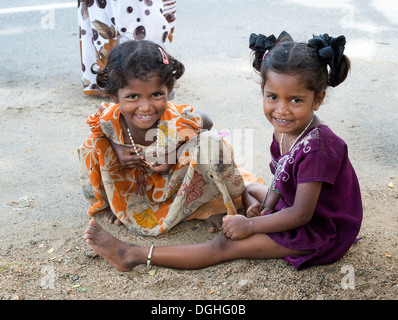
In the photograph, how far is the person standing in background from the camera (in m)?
3.70

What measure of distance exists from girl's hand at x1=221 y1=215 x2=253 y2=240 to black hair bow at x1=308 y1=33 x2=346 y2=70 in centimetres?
75

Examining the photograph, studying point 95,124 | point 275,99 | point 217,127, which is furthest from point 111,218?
point 217,127

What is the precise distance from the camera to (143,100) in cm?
231

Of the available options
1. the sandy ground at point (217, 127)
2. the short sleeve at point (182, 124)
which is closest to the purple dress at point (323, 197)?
the sandy ground at point (217, 127)

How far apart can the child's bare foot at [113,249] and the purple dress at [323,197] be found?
631 millimetres

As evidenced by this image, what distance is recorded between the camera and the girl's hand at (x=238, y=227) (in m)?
2.13

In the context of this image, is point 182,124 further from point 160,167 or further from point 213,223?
point 213,223

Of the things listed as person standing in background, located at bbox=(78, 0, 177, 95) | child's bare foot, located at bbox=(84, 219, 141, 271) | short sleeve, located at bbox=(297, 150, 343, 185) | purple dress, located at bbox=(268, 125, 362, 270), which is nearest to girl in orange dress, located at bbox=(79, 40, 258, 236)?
child's bare foot, located at bbox=(84, 219, 141, 271)

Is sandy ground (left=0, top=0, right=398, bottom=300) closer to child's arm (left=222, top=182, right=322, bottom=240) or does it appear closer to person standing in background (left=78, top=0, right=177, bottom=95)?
child's arm (left=222, top=182, right=322, bottom=240)

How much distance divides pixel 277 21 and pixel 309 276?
4.74 meters

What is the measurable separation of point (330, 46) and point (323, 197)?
24.5 inches

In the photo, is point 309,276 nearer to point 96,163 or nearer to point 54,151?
Result: point 96,163

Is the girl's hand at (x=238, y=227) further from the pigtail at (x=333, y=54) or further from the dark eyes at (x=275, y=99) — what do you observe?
the pigtail at (x=333, y=54)
